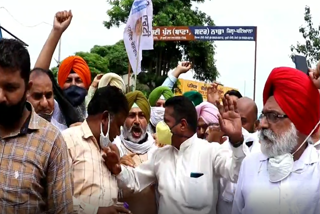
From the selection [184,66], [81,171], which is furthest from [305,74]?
[184,66]

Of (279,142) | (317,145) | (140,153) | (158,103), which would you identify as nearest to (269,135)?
(279,142)

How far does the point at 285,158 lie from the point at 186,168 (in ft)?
2.65

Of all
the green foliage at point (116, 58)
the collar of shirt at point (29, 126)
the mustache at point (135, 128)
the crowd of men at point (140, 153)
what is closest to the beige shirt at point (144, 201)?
the crowd of men at point (140, 153)

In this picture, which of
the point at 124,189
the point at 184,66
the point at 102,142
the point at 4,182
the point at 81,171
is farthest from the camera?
the point at 184,66

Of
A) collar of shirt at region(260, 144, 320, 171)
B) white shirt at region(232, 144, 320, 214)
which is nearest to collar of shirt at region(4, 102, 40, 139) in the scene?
white shirt at region(232, 144, 320, 214)

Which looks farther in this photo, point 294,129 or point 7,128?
point 294,129

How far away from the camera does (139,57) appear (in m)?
7.06

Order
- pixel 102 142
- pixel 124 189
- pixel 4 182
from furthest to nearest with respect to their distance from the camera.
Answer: pixel 124 189
pixel 102 142
pixel 4 182

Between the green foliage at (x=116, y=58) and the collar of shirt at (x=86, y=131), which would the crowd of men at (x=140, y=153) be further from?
the green foliage at (x=116, y=58)

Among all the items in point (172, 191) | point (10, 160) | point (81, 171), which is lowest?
point (172, 191)

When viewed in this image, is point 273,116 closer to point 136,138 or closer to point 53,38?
point 136,138

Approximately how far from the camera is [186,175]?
386 centimetres

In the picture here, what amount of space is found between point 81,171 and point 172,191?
85cm

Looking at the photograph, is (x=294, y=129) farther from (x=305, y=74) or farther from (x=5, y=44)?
(x=5, y=44)
